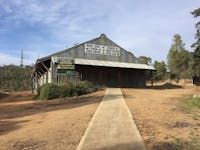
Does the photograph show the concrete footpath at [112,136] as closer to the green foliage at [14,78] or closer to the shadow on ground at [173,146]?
the shadow on ground at [173,146]

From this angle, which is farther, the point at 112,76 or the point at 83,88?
the point at 112,76

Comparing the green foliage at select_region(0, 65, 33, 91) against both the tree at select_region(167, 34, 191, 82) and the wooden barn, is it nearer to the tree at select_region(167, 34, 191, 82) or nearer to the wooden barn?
the wooden barn

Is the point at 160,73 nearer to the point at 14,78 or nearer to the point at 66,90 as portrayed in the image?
the point at 14,78

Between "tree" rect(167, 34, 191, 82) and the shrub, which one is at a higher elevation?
"tree" rect(167, 34, 191, 82)

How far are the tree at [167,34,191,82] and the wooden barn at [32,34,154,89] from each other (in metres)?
23.5

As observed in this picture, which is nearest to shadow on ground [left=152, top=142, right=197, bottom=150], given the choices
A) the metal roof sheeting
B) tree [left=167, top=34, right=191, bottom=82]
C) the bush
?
the bush

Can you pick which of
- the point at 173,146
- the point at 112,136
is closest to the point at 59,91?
the point at 112,136

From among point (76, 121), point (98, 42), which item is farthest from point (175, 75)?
point (76, 121)

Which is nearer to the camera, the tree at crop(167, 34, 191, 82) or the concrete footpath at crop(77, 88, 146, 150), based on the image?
the concrete footpath at crop(77, 88, 146, 150)

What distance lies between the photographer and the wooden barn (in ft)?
79.7

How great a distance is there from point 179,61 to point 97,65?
1286 inches

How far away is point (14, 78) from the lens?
142ft

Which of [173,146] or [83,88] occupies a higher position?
[83,88]

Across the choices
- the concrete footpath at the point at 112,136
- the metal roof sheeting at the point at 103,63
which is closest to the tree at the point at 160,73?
the metal roof sheeting at the point at 103,63
